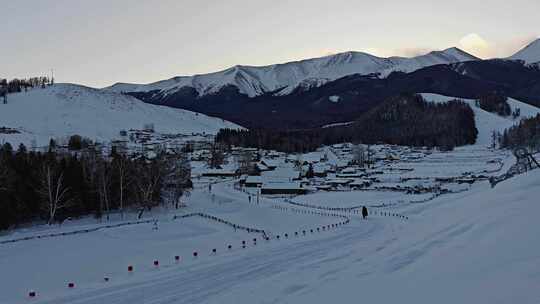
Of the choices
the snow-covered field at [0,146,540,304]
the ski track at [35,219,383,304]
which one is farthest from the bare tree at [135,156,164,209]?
the ski track at [35,219,383,304]

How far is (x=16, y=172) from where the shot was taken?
35844 mm

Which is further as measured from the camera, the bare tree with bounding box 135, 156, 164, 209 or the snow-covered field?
the bare tree with bounding box 135, 156, 164, 209

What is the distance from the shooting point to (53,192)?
3678 cm

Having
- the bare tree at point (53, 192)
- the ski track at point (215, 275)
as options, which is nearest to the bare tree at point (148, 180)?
the bare tree at point (53, 192)

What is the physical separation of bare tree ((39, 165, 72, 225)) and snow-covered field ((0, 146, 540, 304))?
174cm

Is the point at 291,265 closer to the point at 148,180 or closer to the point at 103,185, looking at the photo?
the point at 103,185

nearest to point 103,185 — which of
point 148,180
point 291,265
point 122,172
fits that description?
point 122,172

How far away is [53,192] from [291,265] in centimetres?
2452

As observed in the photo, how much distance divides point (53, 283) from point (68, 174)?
1946 cm

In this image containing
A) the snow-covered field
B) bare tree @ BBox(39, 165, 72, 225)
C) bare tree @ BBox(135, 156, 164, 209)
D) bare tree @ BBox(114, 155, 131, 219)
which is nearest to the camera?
the snow-covered field

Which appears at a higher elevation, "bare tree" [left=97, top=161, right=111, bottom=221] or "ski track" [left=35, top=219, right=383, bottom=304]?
"bare tree" [left=97, top=161, right=111, bottom=221]

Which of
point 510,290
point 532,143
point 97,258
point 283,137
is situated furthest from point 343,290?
point 283,137

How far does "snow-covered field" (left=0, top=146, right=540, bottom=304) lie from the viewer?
1215 cm

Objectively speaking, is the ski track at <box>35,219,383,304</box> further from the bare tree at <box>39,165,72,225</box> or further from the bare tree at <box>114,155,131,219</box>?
the bare tree at <box>114,155,131,219</box>
